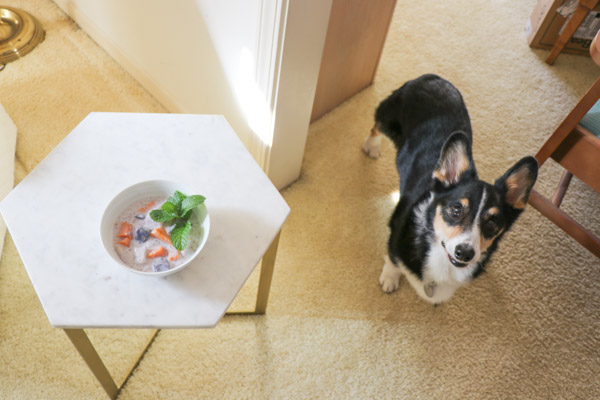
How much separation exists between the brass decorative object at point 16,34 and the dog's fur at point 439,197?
1.66 meters

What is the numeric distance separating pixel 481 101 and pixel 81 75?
1.93 meters

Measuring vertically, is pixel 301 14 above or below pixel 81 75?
above

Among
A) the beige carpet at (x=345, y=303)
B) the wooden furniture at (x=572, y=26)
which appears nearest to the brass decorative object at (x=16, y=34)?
the beige carpet at (x=345, y=303)

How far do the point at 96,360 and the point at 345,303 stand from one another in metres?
0.82

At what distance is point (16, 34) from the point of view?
2045 millimetres

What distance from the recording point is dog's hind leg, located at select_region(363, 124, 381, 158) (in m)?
1.89

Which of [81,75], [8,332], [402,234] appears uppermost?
[402,234]

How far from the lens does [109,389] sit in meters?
1.28

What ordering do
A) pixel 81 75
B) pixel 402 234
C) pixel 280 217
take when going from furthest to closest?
1. pixel 81 75
2. pixel 402 234
3. pixel 280 217

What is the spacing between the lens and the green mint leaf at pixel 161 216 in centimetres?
97

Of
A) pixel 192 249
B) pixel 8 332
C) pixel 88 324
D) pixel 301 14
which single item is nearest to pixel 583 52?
pixel 301 14

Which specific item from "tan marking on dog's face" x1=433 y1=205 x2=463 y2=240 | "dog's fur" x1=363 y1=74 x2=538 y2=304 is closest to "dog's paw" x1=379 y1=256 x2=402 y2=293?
"dog's fur" x1=363 y1=74 x2=538 y2=304

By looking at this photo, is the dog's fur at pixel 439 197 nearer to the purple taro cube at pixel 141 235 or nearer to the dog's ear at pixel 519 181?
the dog's ear at pixel 519 181

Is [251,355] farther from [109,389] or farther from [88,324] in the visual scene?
[88,324]
